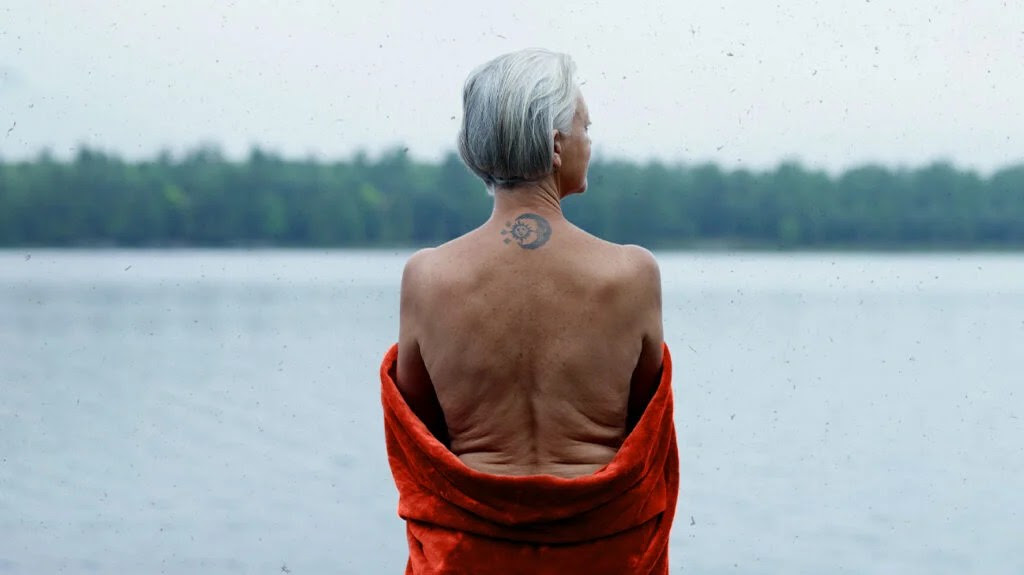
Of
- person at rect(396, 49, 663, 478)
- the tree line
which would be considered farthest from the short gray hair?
the tree line

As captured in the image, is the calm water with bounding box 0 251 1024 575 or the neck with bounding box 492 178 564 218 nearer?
the neck with bounding box 492 178 564 218

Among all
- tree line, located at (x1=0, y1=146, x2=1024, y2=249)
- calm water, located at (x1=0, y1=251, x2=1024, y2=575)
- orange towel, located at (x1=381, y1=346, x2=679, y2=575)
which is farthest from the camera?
tree line, located at (x1=0, y1=146, x2=1024, y2=249)

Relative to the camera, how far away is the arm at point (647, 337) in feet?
4.94

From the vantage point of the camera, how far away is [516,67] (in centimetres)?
148

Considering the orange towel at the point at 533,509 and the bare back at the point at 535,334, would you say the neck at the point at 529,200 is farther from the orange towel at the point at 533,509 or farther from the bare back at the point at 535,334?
the orange towel at the point at 533,509

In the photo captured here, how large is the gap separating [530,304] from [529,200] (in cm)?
14

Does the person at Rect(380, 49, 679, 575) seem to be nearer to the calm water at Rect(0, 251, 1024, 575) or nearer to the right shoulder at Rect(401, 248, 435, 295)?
the right shoulder at Rect(401, 248, 435, 295)

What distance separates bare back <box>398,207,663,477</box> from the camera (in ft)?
4.86

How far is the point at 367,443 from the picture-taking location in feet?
25.0

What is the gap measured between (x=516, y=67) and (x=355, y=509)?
15.4ft

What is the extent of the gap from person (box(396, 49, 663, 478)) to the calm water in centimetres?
361

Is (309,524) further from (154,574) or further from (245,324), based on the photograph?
(245,324)

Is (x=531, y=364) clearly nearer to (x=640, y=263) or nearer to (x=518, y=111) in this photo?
(x=640, y=263)

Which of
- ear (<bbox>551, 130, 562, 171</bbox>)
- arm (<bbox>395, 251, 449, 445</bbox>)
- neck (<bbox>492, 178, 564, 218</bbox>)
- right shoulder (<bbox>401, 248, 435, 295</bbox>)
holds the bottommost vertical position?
arm (<bbox>395, 251, 449, 445</bbox>)
